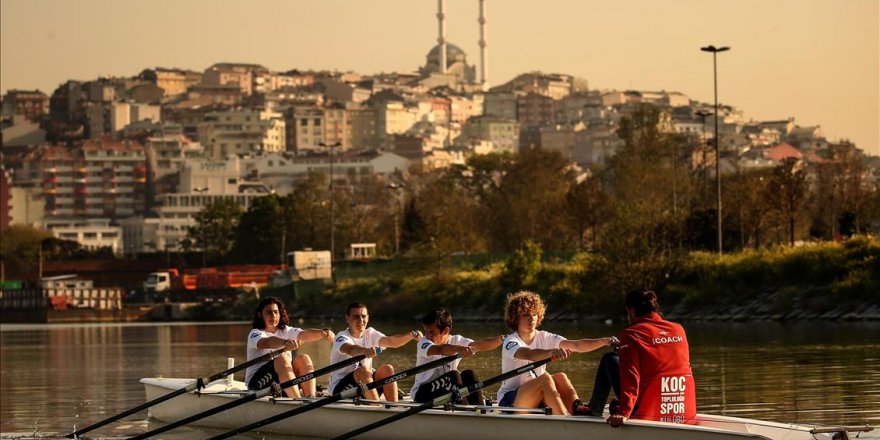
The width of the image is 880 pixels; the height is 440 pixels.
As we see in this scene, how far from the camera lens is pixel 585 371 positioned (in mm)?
32031

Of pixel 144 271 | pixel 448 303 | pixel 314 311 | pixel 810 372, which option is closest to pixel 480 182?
pixel 144 271

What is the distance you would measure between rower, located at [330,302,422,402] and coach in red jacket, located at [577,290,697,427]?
3959 millimetres

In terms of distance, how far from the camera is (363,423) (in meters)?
19.6

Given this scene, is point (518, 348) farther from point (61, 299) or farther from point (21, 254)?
point (21, 254)

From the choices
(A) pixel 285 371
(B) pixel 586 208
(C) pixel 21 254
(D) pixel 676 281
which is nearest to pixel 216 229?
(C) pixel 21 254

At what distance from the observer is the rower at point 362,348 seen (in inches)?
787

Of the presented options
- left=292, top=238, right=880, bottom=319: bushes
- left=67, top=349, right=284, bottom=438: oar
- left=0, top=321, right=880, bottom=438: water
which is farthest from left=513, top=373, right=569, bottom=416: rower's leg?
left=292, top=238, right=880, bottom=319: bushes

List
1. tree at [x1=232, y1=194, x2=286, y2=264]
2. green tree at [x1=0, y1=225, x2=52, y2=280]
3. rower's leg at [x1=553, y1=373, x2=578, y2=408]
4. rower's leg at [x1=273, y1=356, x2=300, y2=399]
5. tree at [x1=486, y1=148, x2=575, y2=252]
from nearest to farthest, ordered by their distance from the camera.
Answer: rower's leg at [x1=553, y1=373, x2=578, y2=408]
rower's leg at [x1=273, y1=356, x2=300, y2=399]
tree at [x1=486, y1=148, x2=575, y2=252]
tree at [x1=232, y1=194, x2=286, y2=264]
green tree at [x1=0, y1=225, x2=52, y2=280]

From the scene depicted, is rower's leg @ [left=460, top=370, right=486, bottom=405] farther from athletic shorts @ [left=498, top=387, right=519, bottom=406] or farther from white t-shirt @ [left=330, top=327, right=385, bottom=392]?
white t-shirt @ [left=330, top=327, right=385, bottom=392]

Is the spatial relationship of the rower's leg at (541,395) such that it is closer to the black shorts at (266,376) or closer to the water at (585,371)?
the black shorts at (266,376)

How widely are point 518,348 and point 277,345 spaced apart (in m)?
4.07

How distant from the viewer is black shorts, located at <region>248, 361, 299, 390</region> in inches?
838

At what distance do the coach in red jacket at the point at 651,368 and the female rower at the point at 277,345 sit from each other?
5.31 m

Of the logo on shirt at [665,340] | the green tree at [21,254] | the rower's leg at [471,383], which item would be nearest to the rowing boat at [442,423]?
the rower's leg at [471,383]
